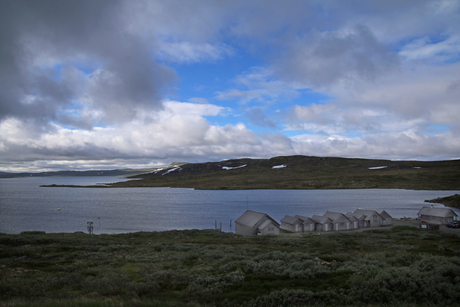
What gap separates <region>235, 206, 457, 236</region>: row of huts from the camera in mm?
43219

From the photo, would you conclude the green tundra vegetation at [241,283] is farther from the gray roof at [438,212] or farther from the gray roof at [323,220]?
the gray roof at [438,212]

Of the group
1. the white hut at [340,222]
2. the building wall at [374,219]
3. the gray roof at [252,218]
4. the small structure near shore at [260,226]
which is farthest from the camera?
the building wall at [374,219]

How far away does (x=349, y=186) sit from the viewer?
147m

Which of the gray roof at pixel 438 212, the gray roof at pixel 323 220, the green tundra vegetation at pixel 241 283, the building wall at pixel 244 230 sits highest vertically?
the green tundra vegetation at pixel 241 283

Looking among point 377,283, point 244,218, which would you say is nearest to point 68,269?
point 377,283

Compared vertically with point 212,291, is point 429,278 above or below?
above

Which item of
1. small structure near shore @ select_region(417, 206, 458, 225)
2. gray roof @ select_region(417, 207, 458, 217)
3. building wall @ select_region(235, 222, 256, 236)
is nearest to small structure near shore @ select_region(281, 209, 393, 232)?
small structure near shore @ select_region(417, 206, 458, 225)

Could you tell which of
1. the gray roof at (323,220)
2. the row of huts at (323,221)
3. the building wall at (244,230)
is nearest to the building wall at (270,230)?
the row of huts at (323,221)

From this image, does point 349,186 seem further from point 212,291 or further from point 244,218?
point 212,291

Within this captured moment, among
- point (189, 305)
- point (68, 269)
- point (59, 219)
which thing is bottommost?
point (59, 219)

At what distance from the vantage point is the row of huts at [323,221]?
4322cm

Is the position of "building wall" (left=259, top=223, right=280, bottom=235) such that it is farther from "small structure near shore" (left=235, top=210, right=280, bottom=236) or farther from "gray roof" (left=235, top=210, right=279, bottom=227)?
"gray roof" (left=235, top=210, right=279, bottom=227)

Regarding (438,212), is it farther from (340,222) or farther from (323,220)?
(323,220)

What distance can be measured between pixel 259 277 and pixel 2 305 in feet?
31.5
